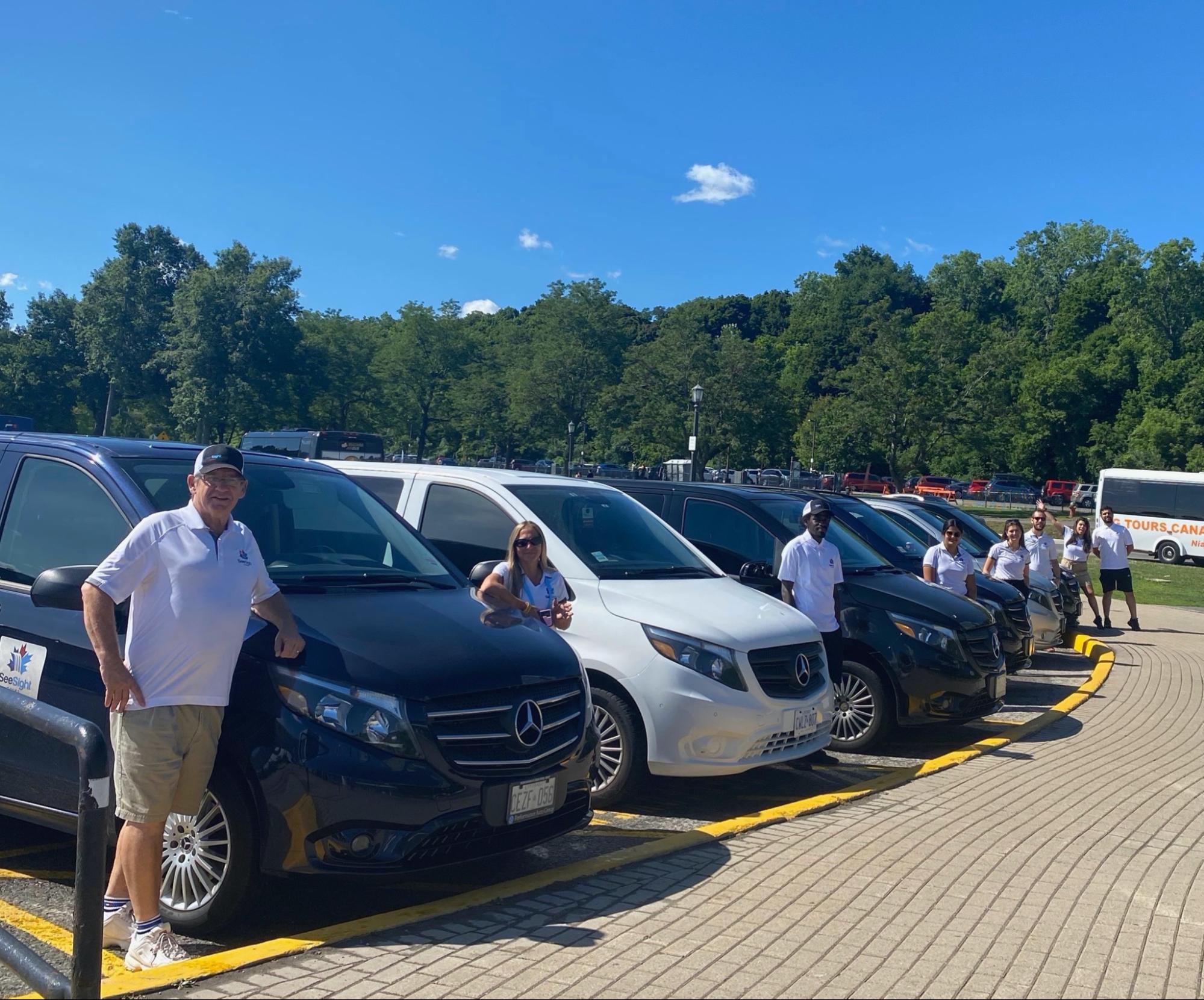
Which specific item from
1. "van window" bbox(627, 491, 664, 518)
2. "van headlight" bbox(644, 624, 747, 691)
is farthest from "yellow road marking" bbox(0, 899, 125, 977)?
"van window" bbox(627, 491, 664, 518)

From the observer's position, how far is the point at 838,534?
9867mm

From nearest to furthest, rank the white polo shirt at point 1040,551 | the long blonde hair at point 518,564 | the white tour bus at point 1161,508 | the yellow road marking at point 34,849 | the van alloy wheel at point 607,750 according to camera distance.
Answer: the yellow road marking at point 34,849, the long blonde hair at point 518,564, the van alloy wheel at point 607,750, the white polo shirt at point 1040,551, the white tour bus at point 1161,508

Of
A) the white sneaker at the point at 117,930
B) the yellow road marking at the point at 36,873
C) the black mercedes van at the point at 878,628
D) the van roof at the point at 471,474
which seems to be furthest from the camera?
the black mercedes van at the point at 878,628

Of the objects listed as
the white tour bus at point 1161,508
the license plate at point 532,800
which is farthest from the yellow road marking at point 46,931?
the white tour bus at point 1161,508

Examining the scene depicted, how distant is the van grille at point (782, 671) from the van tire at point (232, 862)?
318cm

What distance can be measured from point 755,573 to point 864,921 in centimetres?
389

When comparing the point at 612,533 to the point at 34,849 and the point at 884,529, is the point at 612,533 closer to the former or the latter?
the point at 34,849

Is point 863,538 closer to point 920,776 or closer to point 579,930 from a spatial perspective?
point 920,776

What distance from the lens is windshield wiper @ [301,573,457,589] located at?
518 centimetres

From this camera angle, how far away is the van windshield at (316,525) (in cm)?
515

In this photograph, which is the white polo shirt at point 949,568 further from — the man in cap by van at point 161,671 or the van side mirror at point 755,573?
the man in cap by van at point 161,671

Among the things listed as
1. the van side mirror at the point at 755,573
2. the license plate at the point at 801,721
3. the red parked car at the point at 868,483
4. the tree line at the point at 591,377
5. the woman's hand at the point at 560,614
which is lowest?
the license plate at the point at 801,721

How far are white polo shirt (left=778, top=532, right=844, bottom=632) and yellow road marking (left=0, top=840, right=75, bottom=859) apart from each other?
15.9 ft

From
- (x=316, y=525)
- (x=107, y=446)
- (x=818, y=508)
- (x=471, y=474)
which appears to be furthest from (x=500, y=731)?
(x=818, y=508)
